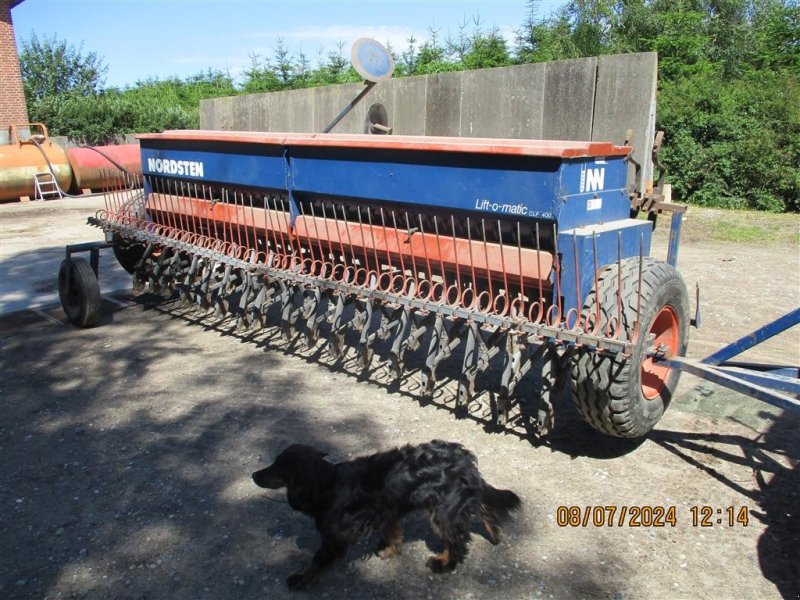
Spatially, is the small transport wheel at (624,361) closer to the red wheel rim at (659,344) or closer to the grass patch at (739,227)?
the red wheel rim at (659,344)

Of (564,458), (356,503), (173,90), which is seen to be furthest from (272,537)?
(173,90)

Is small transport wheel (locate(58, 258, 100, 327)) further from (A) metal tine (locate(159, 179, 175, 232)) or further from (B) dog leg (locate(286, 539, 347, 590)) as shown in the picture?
(B) dog leg (locate(286, 539, 347, 590))

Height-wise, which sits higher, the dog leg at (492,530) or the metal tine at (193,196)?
the metal tine at (193,196)

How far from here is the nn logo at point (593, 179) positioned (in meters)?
3.75

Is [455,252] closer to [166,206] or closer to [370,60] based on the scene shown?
A: [370,60]

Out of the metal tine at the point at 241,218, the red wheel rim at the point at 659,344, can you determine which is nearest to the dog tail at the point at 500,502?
the red wheel rim at the point at 659,344

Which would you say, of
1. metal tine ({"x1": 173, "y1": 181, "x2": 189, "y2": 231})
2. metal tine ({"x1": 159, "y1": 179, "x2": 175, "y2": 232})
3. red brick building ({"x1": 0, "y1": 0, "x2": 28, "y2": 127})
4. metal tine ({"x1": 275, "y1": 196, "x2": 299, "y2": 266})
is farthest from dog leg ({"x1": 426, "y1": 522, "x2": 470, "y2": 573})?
red brick building ({"x1": 0, "y1": 0, "x2": 28, "y2": 127})

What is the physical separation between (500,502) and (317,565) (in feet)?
2.76

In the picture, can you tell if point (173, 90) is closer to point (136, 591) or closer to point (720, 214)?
point (720, 214)

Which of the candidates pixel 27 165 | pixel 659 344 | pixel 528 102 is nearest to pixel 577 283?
pixel 659 344

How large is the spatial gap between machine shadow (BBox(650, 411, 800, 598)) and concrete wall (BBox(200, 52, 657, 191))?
2.04 m

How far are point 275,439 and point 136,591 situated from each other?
4.47 ft

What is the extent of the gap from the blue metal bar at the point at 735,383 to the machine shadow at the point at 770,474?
534mm

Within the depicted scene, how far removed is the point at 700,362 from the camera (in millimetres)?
3445
